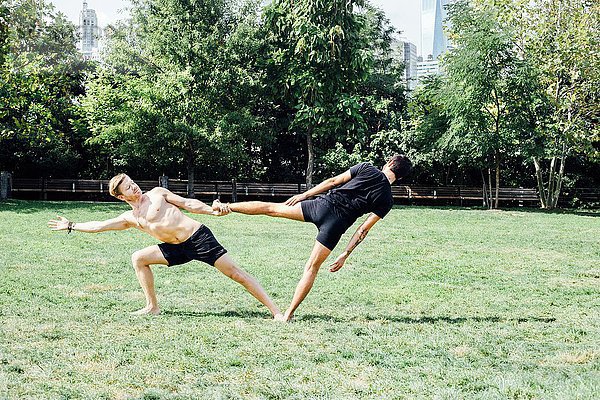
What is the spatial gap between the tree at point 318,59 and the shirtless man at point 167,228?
22.1 metres

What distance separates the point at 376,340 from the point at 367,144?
27.7 m

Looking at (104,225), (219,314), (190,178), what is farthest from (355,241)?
(190,178)

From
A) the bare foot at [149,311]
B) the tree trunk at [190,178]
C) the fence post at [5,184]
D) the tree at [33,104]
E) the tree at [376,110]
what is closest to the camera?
the bare foot at [149,311]

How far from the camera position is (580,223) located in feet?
71.2

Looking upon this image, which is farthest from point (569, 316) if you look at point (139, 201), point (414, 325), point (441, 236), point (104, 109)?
point (104, 109)

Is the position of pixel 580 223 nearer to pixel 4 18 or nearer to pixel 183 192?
pixel 183 192

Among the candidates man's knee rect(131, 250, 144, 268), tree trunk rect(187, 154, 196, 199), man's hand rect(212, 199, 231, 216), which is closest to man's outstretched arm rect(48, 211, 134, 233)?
man's knee rect(131, 250, 144, 268)

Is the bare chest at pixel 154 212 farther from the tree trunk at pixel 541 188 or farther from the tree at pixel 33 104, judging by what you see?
the tree trunk at pixel 541 188

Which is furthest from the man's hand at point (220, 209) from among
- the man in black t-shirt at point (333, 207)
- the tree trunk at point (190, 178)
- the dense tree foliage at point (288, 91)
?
the tree trunk at point (190, 178)

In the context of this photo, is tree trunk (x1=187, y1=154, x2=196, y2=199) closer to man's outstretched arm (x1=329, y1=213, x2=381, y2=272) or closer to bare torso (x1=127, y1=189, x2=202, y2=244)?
bare torso (x1=127, y1=189, x2=202, y2=244)

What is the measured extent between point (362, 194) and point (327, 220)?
0.44 metres

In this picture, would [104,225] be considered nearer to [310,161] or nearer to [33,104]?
[33,104]

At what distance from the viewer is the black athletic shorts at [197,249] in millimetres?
6680

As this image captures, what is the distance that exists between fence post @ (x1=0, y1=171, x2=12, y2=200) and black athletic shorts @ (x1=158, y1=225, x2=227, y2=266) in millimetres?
22983
